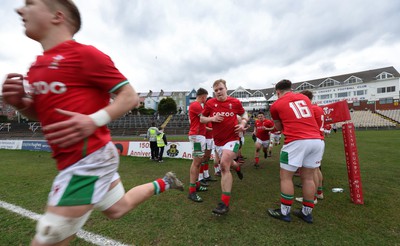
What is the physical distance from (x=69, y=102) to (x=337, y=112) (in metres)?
5.17

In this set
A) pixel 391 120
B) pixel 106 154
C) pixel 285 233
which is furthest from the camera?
pixel 391 120

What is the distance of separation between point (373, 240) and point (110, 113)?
3.69m

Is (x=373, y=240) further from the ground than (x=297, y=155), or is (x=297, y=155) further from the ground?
(x=297, y=155)

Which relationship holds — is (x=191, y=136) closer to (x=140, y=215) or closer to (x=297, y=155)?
(x=140, y=215)

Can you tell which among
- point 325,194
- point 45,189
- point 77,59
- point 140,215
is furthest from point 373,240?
point 45,189

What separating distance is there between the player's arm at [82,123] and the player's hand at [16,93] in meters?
0.42

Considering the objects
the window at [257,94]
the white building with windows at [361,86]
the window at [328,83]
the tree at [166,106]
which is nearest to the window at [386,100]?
the white building with windows at [361,86]

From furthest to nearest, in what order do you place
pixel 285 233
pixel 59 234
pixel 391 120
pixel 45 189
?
pixel 391 120 < pixel 45 189 < pixel 285 233 < pixel 59 234

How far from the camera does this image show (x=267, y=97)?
2785 inches

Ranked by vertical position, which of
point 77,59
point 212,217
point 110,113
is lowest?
point 212,217

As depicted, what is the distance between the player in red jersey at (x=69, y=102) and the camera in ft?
4.31

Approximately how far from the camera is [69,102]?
1361 millimetres

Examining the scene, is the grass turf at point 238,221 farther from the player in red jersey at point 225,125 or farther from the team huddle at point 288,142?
the player in red jersey at point 225,125

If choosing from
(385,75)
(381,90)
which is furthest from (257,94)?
(385,75)
